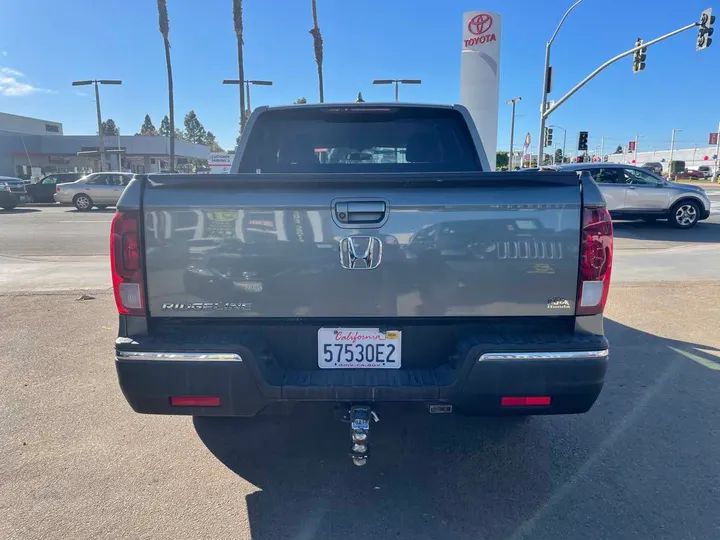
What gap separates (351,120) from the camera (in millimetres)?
3883

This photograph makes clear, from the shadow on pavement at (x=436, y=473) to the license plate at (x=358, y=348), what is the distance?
72cm

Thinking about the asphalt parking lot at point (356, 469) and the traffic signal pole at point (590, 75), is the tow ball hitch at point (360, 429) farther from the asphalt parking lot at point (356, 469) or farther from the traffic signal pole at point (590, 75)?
the traffic signal pole at point (590, 75)

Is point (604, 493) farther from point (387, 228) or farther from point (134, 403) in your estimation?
point (134, 403)

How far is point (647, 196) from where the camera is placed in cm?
1445

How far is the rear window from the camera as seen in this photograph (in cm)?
392

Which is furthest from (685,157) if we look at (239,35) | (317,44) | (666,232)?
(666,232)

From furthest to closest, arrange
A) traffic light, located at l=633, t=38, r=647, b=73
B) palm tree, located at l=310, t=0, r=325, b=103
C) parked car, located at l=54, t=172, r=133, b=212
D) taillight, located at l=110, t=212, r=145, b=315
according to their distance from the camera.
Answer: palm tree, located at l=310, t=0, r=325, b=103
parked car, located at l=54, t=172, r=133, b=212
traffic light, located at l=633, t=38, r=647, b=73
taillight, located at l=110, t=212, r=145, b=315

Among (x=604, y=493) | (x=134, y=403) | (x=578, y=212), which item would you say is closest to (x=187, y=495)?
(x=134, y=403)

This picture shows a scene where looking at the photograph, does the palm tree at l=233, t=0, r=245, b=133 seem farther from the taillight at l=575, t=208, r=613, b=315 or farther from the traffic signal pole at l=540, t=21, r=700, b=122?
the taillight at l=575, t=208, r=613, b=315

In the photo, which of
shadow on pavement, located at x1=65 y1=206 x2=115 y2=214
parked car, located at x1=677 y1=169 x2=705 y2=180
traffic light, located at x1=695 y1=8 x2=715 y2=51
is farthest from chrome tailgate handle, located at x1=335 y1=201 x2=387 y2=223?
parked car, located at x1=677 y1=169 x2=705 y2=180

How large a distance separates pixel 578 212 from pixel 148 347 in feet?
6.89

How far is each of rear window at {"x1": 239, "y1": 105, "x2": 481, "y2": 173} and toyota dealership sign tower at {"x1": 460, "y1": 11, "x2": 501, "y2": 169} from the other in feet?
52.2

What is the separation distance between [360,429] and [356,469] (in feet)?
2.36

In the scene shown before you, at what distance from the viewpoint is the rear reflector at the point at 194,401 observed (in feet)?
7.91
